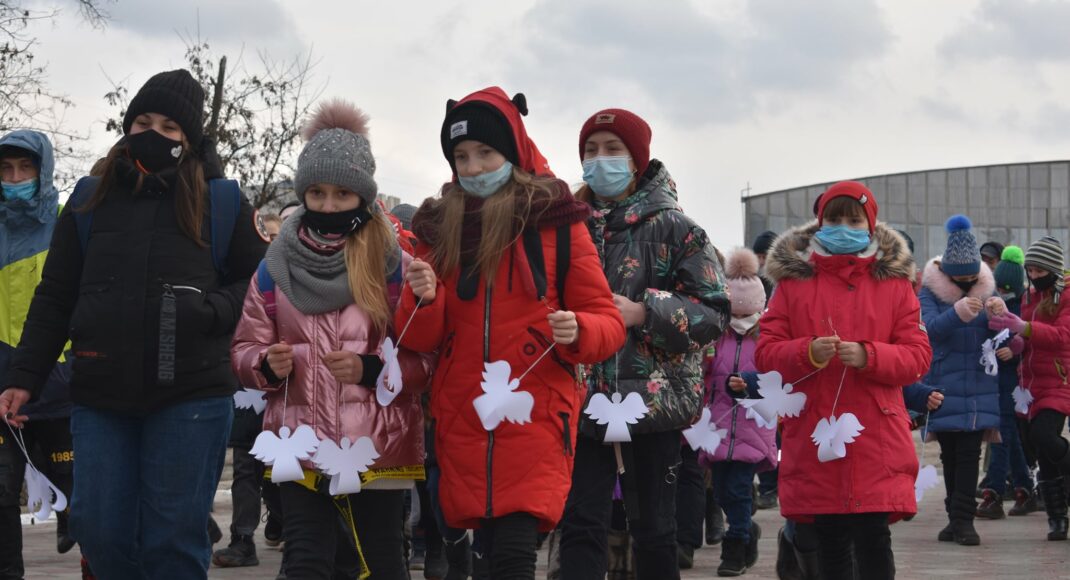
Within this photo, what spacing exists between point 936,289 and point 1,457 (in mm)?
7127

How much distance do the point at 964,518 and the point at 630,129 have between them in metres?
6.12

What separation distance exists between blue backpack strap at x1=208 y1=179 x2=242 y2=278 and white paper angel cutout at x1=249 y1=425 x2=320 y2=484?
0.81 metres

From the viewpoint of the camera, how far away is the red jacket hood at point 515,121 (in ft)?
18.2

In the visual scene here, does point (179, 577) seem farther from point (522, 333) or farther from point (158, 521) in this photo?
point (522, 333)

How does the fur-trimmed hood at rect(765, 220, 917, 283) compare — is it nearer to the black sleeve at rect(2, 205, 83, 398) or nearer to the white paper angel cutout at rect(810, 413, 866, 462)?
the white paper angel cutout at rect(810, 413, 866, 462)

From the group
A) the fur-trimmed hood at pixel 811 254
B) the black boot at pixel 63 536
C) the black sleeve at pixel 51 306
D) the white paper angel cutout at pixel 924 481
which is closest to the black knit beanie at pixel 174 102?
the black sleeve at pixel 51 306

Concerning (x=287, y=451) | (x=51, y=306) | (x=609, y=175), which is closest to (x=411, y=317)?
(x=287, y=451)

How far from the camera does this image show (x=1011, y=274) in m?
13.5

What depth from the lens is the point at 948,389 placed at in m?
11.6

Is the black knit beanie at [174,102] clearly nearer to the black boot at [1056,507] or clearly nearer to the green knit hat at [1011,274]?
the black boot at [1056,507]

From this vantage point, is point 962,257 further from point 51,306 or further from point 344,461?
point 51,306

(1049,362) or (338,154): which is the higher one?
(338,154)

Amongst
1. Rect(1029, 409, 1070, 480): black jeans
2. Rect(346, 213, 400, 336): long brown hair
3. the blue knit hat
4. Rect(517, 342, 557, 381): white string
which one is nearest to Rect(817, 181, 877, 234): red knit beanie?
Rect(517, 342, 557, 381): white string

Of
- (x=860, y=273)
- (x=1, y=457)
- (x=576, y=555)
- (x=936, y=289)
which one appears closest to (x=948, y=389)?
(x=936, y=289)
